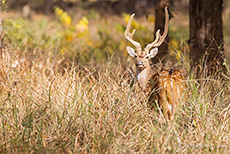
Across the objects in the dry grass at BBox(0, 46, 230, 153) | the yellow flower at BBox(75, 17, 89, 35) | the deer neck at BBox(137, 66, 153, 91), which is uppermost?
the yellow flower at BBox(75, 17, 89, 35)

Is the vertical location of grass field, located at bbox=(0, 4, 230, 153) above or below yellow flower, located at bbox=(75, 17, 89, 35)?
below

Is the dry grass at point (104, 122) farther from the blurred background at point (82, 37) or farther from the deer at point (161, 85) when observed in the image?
the blurred background at point (82, 37)

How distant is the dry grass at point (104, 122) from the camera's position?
3695mm

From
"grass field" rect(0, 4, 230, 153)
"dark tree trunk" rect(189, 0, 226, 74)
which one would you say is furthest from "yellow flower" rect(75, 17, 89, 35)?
"grass field" rect(0, 4, 230, 153)

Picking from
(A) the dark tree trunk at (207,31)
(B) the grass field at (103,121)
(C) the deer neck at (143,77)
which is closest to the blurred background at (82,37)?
(A) the dark tree trunk at (207,31)

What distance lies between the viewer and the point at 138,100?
15.0ft

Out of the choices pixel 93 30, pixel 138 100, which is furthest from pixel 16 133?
pixel 93 30

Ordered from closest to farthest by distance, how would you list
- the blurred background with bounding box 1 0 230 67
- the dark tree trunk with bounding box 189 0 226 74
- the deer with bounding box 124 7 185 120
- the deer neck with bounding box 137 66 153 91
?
the deer with bounding box 124 7 185 120, the deer neck with bounding box 137 66 153 91, the dark tree trunk with bounding box 189 0 226 74, the blurred background with bounding box 1 0 230 67

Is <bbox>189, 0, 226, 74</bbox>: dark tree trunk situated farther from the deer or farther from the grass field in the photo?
the deer

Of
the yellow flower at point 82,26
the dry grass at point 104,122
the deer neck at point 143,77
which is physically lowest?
the dry grass at point 104,122

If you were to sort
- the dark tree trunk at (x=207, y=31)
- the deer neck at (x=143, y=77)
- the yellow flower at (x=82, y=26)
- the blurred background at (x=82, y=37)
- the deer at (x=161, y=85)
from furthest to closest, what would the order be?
1. the yellow flower at (x=82, y=26)
2. the blurred background at (x=82, y=37)
3. the dark tree trunk at (x=207, y=31)
4. the deer neck at (x=143, y=77)
5. the deer at (x=161, y=85)

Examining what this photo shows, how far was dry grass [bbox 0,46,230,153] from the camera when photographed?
3.70 metres

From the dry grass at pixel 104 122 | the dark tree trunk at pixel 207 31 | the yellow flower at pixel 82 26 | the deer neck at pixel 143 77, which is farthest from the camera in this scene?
the yellow flower at pixel 82 26

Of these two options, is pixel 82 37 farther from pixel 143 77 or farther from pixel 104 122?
pixel 104 122
